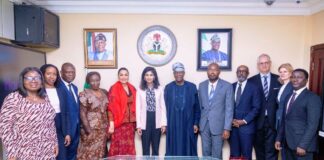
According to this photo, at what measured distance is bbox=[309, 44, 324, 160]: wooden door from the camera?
2992mm

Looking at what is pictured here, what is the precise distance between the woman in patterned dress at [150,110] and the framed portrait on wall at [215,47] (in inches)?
31.9

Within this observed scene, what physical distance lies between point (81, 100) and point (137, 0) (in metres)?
1.55

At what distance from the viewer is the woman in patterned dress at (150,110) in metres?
3.13

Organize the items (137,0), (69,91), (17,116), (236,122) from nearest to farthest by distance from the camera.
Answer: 1. (17,116)
2. (69,91)
3. (236,122)
4. (137,0)

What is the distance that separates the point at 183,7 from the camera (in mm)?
3479

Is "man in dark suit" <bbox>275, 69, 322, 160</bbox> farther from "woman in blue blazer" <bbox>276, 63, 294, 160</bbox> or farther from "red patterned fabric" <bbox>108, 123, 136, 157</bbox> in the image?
"red patterned fabric" <bbox>108, 123, 136, 157</bbox>

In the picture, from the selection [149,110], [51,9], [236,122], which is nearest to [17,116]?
[149,110]

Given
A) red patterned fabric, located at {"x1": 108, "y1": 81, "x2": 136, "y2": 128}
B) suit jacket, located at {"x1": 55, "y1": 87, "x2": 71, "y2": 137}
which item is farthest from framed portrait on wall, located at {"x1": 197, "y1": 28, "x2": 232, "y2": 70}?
suit jacket, located at {"x1": 55, "y1": 87, "x2": 71, "y2": 137}

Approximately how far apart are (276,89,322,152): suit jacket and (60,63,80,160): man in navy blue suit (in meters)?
2.33

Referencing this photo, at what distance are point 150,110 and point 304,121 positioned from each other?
1731 mm

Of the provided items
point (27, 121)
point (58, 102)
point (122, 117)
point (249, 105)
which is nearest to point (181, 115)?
point (122, 117)

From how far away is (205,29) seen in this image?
352 centimetres

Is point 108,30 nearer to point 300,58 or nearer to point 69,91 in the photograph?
point 69,91

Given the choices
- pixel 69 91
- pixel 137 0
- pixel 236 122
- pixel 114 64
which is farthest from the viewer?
pixel 114 64
